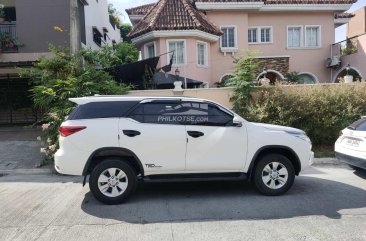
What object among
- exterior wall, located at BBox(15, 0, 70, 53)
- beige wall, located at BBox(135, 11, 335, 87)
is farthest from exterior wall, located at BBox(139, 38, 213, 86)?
exterior wall, located at BBox(15, 0, 70, 53)

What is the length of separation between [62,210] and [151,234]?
1.93 metres

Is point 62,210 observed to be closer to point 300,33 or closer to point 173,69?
point 173,69

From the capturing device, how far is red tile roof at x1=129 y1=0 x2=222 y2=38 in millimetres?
16984

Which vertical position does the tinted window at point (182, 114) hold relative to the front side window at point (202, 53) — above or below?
below

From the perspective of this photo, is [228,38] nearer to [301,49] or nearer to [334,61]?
[301,49]

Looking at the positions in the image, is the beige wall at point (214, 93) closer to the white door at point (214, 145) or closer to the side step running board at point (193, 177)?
the white door at point (214, 145)

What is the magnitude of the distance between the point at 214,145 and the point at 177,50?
11701 millimetres

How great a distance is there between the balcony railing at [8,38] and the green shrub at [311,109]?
9276mm

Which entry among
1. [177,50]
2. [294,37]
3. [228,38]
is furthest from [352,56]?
[177,50]

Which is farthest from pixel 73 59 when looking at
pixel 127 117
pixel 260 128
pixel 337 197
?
pixel 337 197

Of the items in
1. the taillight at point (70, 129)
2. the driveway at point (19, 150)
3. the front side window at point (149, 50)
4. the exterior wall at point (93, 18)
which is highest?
the exterior wall at point (93, 18)

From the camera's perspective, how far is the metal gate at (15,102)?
17828 millimetres

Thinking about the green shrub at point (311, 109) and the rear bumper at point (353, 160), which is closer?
the rear bumper at point (353, 160)

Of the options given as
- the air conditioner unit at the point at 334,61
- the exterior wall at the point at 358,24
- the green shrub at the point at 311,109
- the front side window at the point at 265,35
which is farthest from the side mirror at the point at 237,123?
the exterior wall at the point at 358,24
